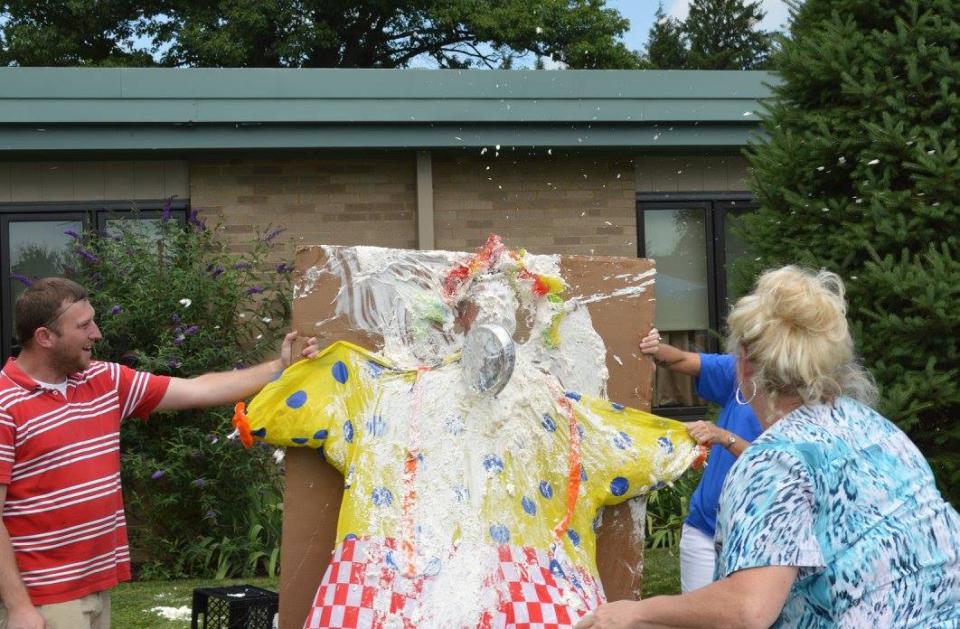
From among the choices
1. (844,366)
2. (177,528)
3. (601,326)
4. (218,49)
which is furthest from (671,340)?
(218,49)

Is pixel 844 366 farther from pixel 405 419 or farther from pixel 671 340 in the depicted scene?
pixel 671 340

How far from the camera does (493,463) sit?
133 inches

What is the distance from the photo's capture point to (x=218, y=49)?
22.0m

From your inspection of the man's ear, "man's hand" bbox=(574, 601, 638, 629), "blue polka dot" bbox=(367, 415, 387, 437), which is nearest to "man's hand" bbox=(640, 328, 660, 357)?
"blue polka dot" bbox=(367, 415, 387, 437)

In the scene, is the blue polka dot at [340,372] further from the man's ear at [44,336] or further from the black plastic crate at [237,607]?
the black plastic crate at [237,607]

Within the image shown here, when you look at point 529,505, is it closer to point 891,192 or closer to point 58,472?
point 58,472

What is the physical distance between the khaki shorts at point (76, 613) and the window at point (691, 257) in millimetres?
5392

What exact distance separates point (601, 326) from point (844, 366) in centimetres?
142

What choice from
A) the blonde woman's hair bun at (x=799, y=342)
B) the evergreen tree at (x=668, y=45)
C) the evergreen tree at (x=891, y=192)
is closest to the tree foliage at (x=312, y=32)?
the evergreen tree at (x=668, y=45)

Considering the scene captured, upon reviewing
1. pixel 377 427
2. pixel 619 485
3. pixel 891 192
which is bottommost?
pixel 619 485

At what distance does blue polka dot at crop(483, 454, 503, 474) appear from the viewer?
11.0 ft

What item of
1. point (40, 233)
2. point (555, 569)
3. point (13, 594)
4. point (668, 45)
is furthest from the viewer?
point (668, 45)

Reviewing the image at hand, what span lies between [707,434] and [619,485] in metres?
0.33

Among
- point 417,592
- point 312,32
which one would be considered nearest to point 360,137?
point 417,592
